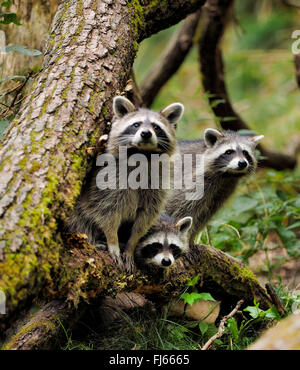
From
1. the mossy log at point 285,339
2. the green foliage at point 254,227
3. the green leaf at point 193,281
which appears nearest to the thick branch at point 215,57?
the green foliage at point 254,227

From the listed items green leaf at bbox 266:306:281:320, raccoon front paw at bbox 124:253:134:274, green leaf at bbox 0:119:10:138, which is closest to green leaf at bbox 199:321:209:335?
green leaf at bbox 266:306:281:320

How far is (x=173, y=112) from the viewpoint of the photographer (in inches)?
181

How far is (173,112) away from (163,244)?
1.32 meters

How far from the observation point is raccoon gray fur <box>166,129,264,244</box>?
17.9 ft

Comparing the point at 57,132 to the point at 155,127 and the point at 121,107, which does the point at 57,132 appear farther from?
the point at 155,127

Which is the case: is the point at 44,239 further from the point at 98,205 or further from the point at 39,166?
the point at 98,205

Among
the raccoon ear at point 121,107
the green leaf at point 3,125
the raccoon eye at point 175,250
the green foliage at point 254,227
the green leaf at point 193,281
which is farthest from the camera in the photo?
the green foliage at point 254,227

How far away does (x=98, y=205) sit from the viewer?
414 centimetres

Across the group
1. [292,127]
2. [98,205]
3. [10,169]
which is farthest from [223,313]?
[292,127]

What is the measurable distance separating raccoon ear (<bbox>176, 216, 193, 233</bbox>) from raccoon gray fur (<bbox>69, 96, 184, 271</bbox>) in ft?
1.48

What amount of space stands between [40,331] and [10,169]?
1619mm

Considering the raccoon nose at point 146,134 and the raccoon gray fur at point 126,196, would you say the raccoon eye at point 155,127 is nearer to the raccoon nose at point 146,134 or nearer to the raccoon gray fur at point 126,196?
the raccoon gray fur at point 126,196

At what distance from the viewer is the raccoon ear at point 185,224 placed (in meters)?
4.80
